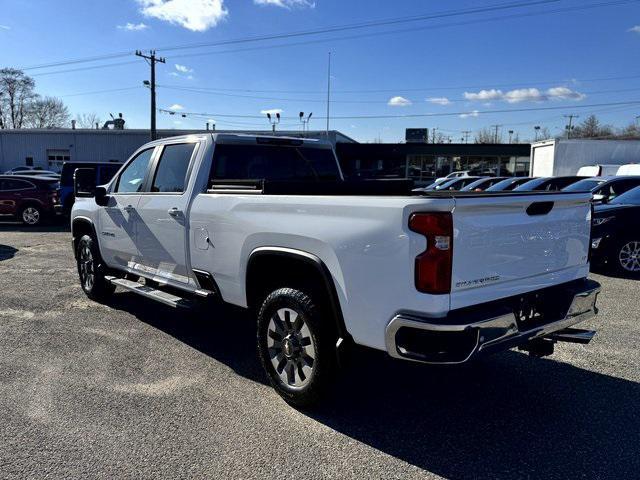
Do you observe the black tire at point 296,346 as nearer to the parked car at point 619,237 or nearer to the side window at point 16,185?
the parked car at point 619,237

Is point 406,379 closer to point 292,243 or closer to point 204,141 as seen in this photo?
point 292,243

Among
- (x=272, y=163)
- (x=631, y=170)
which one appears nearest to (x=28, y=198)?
(x=272, y=163)

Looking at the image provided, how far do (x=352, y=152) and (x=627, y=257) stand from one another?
36.1 metres

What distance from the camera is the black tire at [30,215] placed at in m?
16.6

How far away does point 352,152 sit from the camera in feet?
143

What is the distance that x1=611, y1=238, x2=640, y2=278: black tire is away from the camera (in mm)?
8203

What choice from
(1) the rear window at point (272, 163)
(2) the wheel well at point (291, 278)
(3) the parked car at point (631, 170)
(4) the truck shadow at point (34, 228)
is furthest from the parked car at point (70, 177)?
(3) the parked car at point (631, 170)

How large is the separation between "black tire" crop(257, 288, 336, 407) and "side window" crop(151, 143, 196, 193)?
168cm

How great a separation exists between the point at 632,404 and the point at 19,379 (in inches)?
188

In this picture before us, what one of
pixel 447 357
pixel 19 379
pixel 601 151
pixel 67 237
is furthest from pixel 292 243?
pixel 601 151

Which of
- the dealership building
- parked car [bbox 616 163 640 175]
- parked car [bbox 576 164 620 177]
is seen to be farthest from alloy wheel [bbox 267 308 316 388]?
the dealership building

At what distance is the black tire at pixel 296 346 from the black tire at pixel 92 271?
345cm

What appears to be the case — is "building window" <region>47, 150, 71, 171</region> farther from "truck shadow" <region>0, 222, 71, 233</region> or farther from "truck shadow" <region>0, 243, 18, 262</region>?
"truck shadow" <region>0, 243, 18, 262</region>

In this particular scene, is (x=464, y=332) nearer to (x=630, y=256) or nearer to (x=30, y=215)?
(x=630, y=256)
